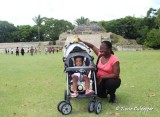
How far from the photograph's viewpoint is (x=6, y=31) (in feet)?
355

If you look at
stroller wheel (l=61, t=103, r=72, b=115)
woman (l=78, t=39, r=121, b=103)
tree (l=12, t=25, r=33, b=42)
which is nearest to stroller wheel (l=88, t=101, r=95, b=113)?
stroller wheel (l=61, t=103, r=72, b=115)

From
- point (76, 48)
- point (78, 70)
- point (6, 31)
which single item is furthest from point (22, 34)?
point (78, 70)

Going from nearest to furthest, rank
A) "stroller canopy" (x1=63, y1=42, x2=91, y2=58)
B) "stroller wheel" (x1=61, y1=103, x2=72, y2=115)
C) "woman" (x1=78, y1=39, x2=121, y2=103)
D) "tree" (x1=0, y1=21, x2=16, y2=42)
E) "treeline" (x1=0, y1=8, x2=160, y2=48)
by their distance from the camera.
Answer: "stroller wheel" (x1=61, y1=103, x2=72, y2=115) → "woman" (x1=78, y1=39, x2=121, y2=103) → "stroller canopy" (x1=63, y1=42, x2=91, y2=58) → "treeline" (x1=0, y1=8, x2=160, y2=48) → "tree" (x1=0, y1=21, x2=16, y2=42)

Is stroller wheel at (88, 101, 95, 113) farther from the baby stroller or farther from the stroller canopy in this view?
the stroller canopy

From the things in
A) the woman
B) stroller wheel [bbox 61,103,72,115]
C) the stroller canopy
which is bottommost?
stroller wheel [bbox 61,103,72,115]

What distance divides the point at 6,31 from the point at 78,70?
339 feet

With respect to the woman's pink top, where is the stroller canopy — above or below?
above

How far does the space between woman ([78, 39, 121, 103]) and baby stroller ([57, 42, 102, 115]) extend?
12.4 inches

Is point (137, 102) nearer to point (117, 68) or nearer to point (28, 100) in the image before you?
point (117, 68)

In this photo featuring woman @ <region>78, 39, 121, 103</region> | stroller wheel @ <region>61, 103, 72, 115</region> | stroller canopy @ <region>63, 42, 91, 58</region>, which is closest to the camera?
stroller wheel @ <region>61, 103, 72, 115</region>

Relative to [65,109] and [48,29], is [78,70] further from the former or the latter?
[48,29]

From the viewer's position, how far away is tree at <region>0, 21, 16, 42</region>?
352 feet

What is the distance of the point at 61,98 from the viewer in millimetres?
9398

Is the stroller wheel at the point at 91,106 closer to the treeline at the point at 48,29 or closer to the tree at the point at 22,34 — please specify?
the treeline at the point at 48,29
